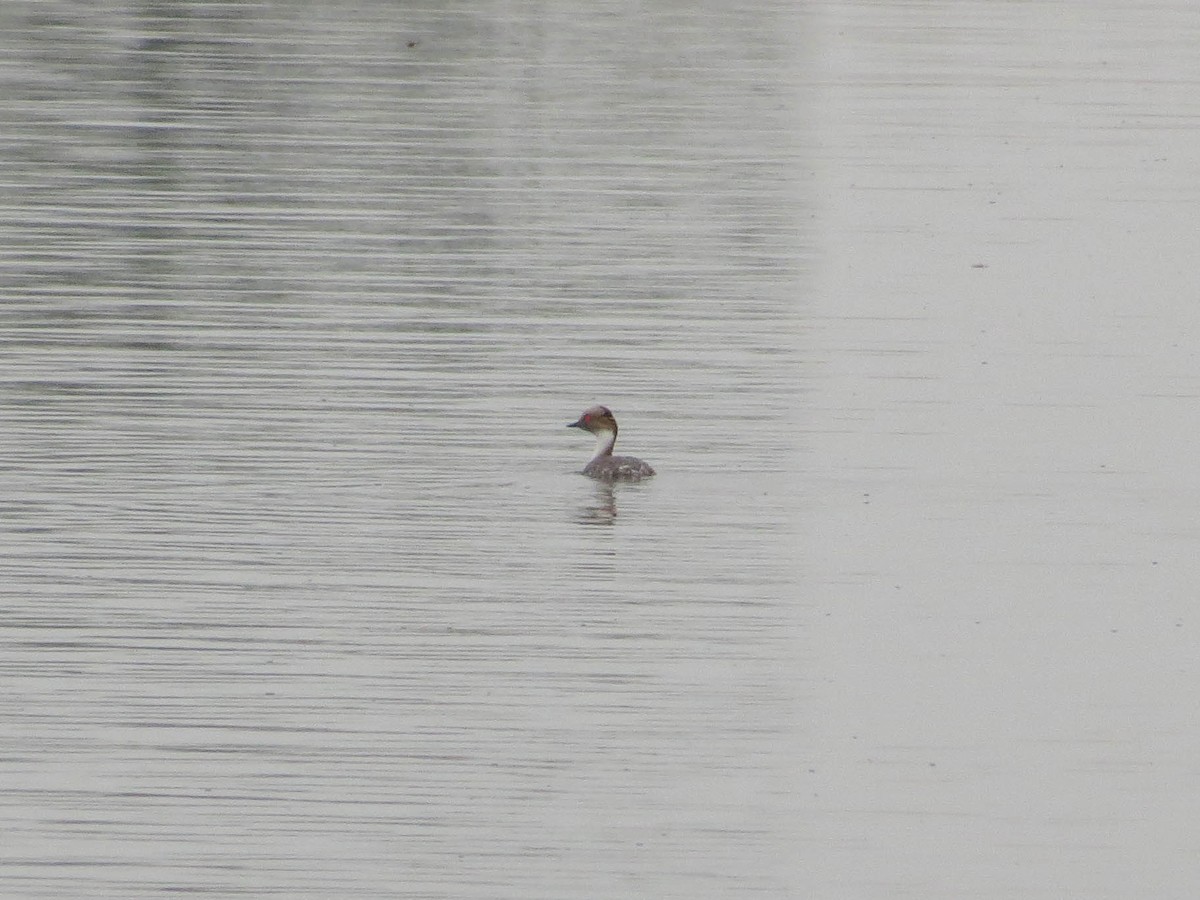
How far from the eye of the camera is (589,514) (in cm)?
1230

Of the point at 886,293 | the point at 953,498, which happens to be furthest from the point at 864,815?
the point at 886,293

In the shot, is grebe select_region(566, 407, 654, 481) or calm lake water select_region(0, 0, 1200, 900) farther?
grebe select_region(566, 407, 654, 481)

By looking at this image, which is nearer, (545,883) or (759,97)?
(545,883)

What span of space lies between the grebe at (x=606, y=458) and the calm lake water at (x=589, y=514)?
113 millimetres

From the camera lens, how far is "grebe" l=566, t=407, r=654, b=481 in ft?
41.8

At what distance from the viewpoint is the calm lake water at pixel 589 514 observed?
27.1 feet

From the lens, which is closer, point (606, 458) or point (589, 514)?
point (589, 514)

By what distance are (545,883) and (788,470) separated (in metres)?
5.49

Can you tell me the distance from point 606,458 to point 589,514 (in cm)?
57

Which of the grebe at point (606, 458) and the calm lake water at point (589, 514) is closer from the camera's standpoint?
the calm lake water at point (589, 514)

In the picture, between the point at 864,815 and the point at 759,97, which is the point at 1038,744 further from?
the point at 759,97

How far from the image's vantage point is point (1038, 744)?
9.16 m

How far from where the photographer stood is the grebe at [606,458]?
12.7 meters

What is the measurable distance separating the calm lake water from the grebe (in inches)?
4.4
